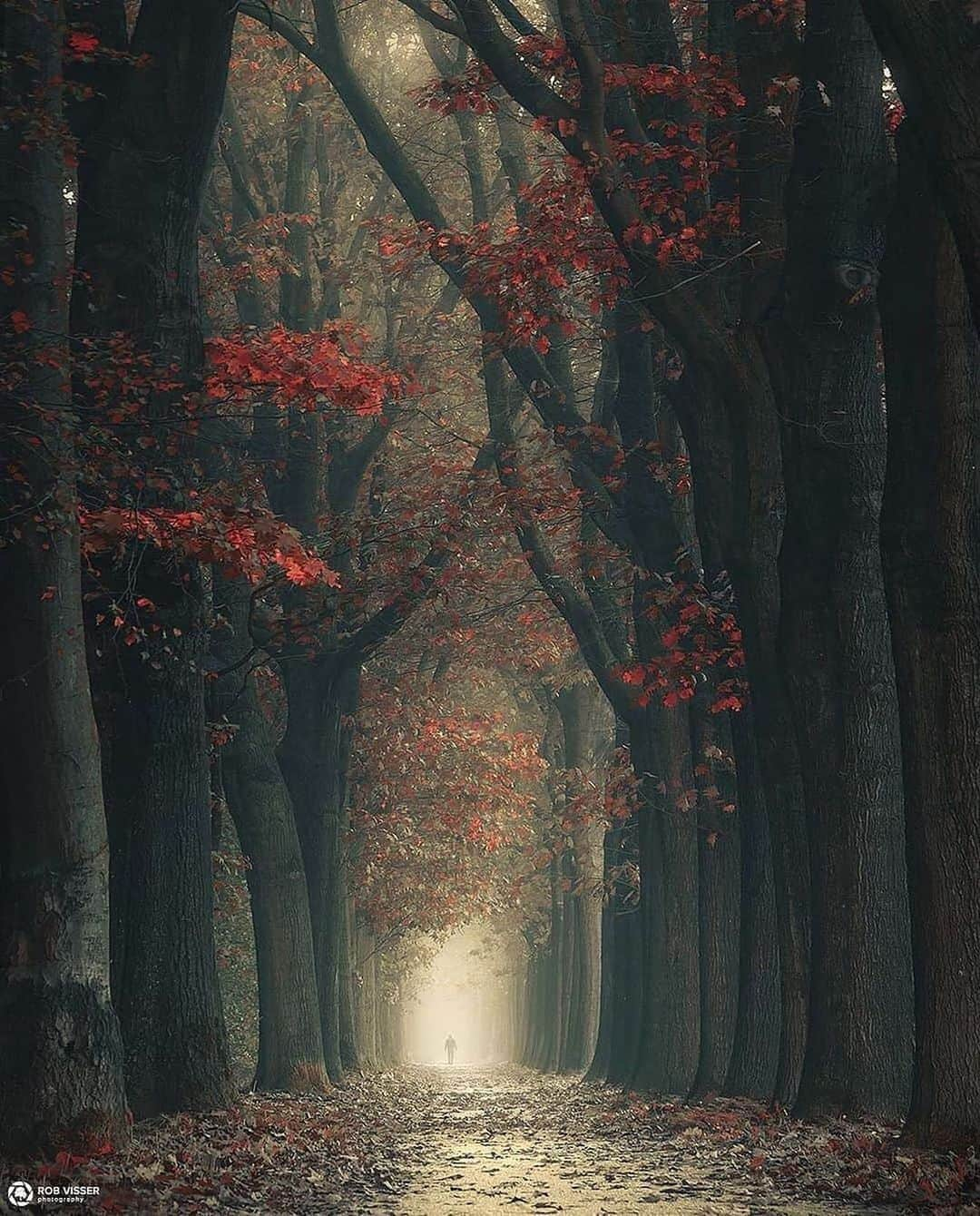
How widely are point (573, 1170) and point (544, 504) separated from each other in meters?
11.0

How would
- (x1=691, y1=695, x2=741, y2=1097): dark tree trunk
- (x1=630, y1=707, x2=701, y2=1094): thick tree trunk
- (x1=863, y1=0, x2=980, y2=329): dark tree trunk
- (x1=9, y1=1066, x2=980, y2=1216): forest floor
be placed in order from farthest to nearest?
1. (x1=630, y1=707, x2=701, y2=1094): thick tree trunk
2. (x1=691, y1=695, x2=741, y2=1097): dark tree trunk
3. (x1=9, y1=1066, x2=980, y2=1216): forest floor
4. (x1=863, y1=0, x2=980, y2=329): dark tree trunk

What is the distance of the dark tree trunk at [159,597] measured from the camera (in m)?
12.9

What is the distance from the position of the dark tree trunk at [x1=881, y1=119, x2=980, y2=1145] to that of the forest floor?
2.96 feet

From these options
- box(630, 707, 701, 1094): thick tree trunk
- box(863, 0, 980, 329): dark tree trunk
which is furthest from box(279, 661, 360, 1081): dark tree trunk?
box(863, 0, 980, 329): dark tree trunk

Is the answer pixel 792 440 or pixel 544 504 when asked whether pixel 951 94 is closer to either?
pixel 792 440

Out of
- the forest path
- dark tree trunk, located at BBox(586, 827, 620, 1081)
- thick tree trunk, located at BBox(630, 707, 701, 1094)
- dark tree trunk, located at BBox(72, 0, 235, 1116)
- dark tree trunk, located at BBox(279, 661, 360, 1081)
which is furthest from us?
dark tree trunk, located at BBox(586, 827, 620, 1081)

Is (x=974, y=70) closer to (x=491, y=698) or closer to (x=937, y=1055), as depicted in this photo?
(x=937, y=1055)

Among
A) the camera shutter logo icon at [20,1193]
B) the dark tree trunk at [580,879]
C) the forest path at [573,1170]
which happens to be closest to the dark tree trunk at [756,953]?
the forest path at [573,1170]

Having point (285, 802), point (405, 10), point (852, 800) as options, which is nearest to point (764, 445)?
point (852, 800)

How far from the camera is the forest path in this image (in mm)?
9109

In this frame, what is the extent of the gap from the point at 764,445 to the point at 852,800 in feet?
11.9

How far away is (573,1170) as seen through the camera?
37.9ft

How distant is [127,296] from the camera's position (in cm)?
1311

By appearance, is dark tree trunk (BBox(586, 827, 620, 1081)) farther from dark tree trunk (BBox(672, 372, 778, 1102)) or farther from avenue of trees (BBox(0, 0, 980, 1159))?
dark tree trunk (BBox(672, 372, 778, 1102))
